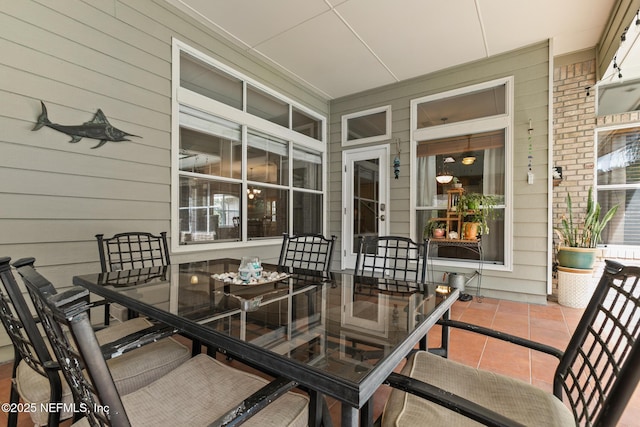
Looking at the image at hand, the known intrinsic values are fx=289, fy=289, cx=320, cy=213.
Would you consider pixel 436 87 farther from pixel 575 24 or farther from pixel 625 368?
pixel 625 368

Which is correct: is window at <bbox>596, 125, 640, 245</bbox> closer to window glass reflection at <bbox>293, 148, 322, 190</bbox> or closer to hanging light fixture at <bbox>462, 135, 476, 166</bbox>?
hanging light fixture at <bbox>462, 135, 476, 166</bbox>


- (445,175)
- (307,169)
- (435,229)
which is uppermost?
(307,169)

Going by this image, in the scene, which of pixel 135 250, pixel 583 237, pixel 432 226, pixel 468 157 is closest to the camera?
pixel 135 250

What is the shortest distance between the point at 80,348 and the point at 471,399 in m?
1.21

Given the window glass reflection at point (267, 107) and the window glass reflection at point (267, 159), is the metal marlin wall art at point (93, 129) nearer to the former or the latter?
the window glass reflection at point (267, 159)

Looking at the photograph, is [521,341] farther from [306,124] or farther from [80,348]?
[306,124]

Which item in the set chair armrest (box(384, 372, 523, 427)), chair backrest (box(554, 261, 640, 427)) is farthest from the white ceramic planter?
chair armrest (box(384, 372, 523, 427))

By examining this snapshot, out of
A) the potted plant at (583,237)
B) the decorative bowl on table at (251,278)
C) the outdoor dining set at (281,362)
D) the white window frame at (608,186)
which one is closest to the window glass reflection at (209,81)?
the decorative bowl on table at (251,278)

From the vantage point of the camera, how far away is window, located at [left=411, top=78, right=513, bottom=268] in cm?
377

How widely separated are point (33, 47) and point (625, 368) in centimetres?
352

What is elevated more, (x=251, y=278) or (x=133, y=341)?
(x=251, y=278)

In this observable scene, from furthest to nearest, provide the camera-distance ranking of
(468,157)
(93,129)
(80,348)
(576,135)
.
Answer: (468,157), (576,135), (93,129), (80,348)

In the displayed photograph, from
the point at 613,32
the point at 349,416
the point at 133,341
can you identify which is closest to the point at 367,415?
the point at 349,416

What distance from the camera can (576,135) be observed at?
3.88 m
